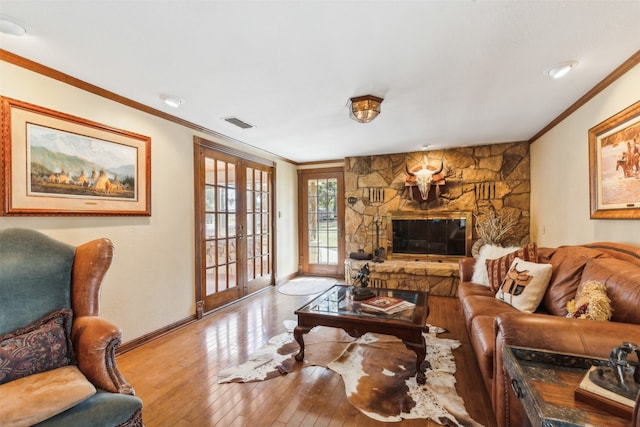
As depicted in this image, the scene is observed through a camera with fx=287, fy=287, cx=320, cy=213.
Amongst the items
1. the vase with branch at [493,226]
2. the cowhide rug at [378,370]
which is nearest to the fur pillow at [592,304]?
the cowhide rug at [378,370]

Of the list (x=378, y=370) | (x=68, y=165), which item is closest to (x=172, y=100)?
(x=68, y=165)

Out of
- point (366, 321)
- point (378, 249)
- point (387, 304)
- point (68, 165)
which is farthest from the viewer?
point (378, 249)

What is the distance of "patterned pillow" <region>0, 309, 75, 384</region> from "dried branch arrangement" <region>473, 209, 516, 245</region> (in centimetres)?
474

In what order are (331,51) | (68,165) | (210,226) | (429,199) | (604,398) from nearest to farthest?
(604,398) < (331,51) < (68,165) < (210,226) < (429,199)

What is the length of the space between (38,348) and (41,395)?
1.08 feet

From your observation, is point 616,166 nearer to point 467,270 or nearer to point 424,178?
point 467,270

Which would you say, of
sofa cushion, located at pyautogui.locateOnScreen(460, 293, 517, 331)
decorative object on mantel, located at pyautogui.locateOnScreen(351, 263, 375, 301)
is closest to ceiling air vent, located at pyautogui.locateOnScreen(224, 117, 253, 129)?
decorative object on mantel, located at pyautogui.locateOnScreen(351, 263, 375, 301)

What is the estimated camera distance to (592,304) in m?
1.55

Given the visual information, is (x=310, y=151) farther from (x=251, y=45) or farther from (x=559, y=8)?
(x=559, y=8)

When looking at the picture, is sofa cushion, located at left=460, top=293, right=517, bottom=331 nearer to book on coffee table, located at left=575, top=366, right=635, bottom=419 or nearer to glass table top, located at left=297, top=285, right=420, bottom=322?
glass table top, located at left=297, top=285, right=420, bottom=322

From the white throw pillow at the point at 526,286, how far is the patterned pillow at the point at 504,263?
0.23m

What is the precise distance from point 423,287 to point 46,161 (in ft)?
14.9

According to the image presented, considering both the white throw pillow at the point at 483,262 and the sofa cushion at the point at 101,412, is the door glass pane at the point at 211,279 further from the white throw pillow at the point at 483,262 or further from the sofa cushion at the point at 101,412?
the white throw pillow at the point at 483,262

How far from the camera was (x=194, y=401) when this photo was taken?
6.38 feet
